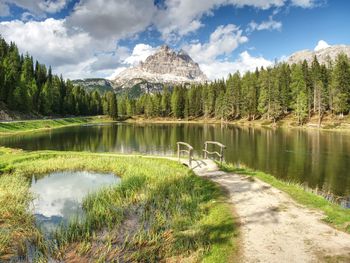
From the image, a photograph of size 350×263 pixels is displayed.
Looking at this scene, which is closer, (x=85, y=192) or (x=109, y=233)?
(x=109, y=233)

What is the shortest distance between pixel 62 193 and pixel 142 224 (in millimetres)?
11253

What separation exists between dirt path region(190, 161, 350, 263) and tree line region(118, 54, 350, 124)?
88.9m

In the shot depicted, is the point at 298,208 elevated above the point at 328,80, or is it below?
below

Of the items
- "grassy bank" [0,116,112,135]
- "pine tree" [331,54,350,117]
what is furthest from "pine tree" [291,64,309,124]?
"grassy bank" [0,116,112,135]

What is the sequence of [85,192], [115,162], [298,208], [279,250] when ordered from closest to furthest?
[279,250], [298,208], [85,192], [115,162]

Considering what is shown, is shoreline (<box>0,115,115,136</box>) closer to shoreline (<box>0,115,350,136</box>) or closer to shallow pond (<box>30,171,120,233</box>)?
shoreline (<box>0,115,350,136</box>)

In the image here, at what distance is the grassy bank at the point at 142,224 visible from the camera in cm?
1234

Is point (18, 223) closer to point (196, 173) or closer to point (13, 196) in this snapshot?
point (13, 196)

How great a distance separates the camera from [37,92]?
129 metres

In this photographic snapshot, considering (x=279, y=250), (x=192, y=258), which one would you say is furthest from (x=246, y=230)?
(x=192, y=258)

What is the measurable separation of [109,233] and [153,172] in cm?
1171

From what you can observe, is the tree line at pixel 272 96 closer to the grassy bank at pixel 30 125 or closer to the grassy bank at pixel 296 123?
the grassy bank at pixel 296 123

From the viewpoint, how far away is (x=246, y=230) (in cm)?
1330

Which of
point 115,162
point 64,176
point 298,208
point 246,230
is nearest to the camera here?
point 246,230
